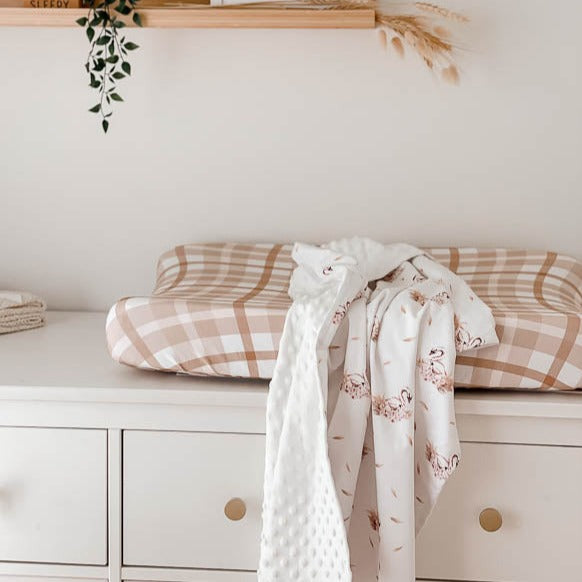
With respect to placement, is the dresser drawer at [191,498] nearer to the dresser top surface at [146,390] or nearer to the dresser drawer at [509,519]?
the dresser top surface at [146,390]

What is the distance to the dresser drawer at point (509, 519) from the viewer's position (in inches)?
50.3

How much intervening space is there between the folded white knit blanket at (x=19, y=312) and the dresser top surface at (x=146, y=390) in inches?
7.3

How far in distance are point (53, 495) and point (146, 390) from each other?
23 centimetres

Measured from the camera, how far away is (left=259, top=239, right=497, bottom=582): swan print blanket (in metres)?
1.20

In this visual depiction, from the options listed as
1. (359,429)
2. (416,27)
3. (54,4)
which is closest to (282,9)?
(416,27)

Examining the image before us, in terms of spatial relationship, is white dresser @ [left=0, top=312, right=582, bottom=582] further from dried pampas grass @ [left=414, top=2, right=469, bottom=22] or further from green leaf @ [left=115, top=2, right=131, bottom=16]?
dried pampas grass @ [left=414, top=2, right=469, bottom=22]

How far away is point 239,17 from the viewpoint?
63.9 inches

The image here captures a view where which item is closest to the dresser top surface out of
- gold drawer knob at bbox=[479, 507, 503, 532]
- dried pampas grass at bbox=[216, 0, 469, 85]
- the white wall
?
gold drawer knob at bbox=[479, 507, 503, 532]

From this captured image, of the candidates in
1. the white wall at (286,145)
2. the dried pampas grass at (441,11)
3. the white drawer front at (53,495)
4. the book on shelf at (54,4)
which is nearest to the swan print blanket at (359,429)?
the white drawer front at (53,495)

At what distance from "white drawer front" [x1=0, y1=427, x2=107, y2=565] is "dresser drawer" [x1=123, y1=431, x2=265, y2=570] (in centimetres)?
4

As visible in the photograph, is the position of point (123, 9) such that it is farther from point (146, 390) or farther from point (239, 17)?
point (146, 390)

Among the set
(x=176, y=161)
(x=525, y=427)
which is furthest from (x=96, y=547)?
(x=176, y=161)

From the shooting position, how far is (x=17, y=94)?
1823mm

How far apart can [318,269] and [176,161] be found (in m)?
0.52
